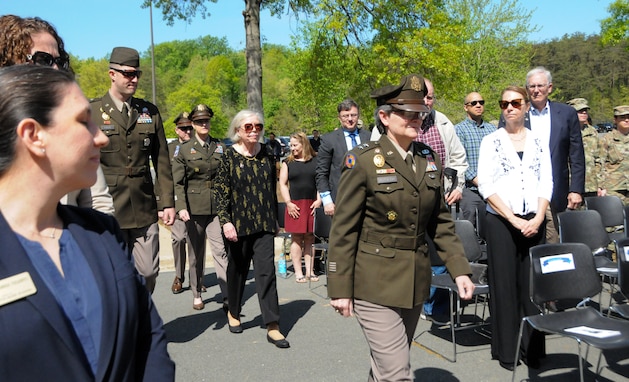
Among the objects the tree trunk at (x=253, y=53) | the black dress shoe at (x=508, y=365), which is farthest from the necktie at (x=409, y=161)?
the tree trunk at (x=253, y=53)

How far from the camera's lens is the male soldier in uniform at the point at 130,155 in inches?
181

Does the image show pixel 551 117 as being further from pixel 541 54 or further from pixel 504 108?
pixel 541 54

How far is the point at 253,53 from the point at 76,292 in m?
10.4

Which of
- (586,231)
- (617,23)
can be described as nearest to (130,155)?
(586,231)

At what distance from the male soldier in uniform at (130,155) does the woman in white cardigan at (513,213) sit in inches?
107

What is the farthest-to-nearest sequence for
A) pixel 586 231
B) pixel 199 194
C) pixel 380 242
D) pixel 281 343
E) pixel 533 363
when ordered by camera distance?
pixel 199 194 < pixel 586 231 < pixel 281 343 < pixel 533 363 < pixel 380 242

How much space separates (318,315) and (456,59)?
10.6 m

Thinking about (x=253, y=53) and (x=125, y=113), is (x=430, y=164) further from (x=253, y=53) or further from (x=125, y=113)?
(x=253, y=53)

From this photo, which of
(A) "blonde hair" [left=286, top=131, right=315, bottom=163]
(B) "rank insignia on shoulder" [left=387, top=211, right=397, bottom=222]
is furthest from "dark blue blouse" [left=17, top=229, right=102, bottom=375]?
(A) "blonde hair" [left=286, top=131, right=315, bottom=163]

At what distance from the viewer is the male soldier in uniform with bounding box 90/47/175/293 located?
4.61 m

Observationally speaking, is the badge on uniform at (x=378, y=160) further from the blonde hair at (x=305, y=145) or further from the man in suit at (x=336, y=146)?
the blonde hair at (x=305, y=145)

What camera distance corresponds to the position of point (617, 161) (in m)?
8.84

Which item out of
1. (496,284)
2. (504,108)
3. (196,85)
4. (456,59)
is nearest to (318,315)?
(496,284)

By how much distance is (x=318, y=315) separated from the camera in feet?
21.3
